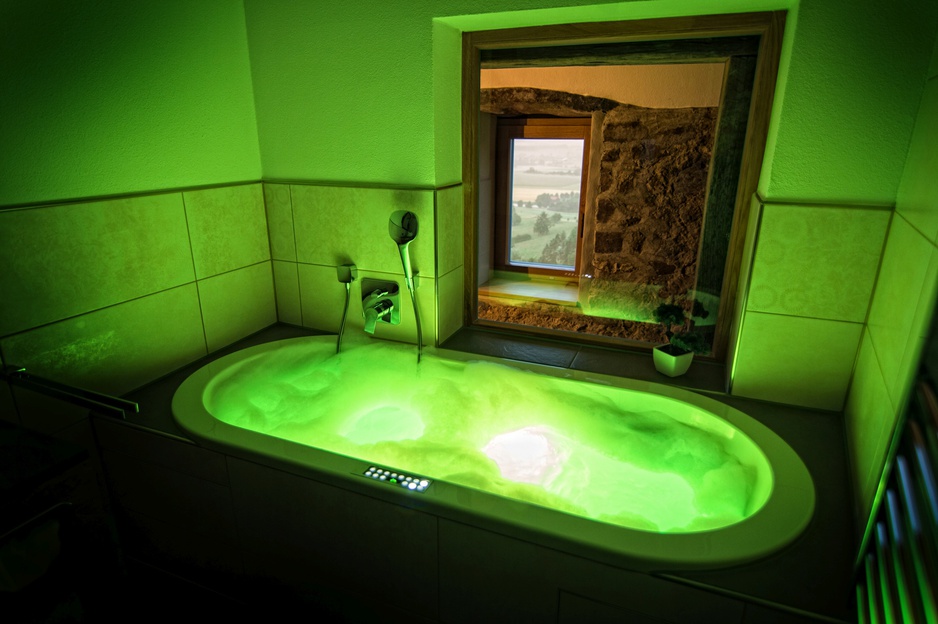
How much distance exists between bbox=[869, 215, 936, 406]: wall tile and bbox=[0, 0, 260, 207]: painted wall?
1.89 m

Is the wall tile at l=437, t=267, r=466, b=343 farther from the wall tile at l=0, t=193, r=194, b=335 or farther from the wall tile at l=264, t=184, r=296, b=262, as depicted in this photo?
the wall tile at l=0, t=193, r=194, b=335

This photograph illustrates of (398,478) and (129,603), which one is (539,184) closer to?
(398,478)

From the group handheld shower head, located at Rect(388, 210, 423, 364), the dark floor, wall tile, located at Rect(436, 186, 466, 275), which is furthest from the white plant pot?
the dark floor

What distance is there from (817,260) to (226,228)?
6.03ft

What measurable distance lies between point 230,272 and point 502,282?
→ 1.87 metres

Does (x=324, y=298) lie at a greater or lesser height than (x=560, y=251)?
greater

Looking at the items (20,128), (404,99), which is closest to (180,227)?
(20,128)

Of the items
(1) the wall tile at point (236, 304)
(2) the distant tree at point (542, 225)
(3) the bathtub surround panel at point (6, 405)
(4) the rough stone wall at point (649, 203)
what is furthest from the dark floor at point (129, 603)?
(2) the distant tree at point (542, 225)

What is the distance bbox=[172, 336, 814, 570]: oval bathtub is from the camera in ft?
3.55

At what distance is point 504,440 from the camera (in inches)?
65.8

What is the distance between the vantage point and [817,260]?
4.64 ft

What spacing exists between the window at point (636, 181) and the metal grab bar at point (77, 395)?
4.30ft

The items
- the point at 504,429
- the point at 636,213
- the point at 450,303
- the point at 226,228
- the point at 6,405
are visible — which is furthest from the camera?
the point at 636,213

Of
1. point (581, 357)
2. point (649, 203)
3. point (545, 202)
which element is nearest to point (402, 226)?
point (581, 357)
